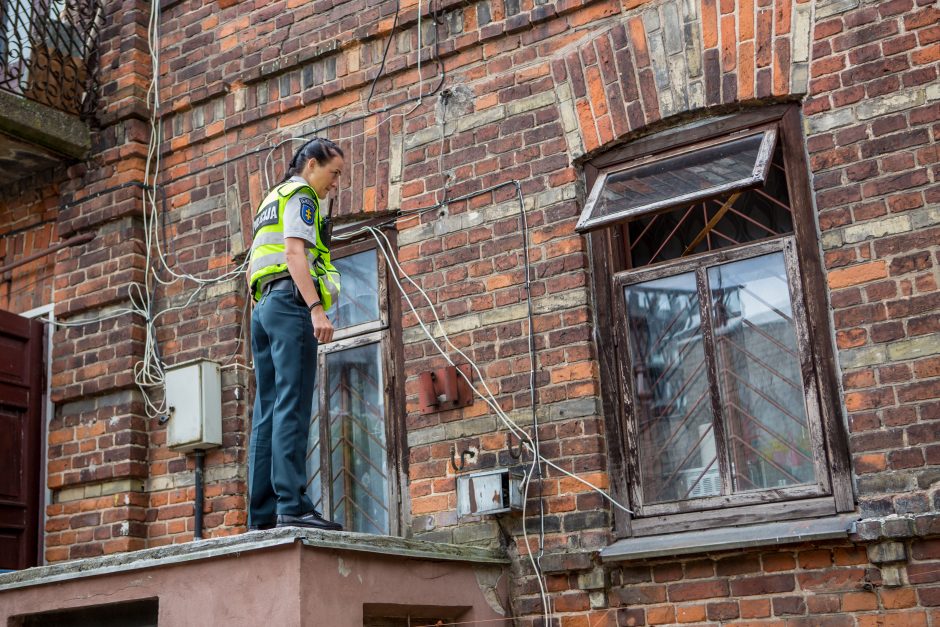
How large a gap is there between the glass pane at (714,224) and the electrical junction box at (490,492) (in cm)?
130

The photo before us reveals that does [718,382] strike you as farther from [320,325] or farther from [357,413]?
[357,413]

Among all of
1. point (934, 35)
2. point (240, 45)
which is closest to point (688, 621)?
point (934, 35)

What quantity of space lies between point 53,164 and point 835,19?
17.3 ft

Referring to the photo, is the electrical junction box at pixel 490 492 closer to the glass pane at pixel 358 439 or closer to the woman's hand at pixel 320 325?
the glass pane at pixel 358 439

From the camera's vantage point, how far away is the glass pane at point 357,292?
659cm

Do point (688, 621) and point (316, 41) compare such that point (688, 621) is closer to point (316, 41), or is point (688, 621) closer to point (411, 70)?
point (411, 70)

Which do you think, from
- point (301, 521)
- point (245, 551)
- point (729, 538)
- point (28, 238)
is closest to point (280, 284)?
point (301, 521)

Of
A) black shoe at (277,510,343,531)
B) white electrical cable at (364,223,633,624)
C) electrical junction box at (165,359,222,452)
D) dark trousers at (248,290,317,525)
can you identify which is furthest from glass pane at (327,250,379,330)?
black shoe at (277,510,343,531)

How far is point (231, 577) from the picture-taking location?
4.53 m

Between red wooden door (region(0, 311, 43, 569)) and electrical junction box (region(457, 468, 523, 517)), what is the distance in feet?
10.6

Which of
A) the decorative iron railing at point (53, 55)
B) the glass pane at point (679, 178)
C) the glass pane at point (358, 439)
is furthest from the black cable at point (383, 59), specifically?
the decorative iron railing at point (53, 55)

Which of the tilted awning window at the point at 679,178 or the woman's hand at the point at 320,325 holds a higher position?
the tilted awning window at the point at 679,178

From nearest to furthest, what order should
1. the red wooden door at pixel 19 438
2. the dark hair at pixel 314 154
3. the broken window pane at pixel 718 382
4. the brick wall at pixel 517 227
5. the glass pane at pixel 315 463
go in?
the brick wall at pixel 517 227
the dark hair at pixel 314 154
the broken window pane at pixel 718 382
the glass pane at pixel 315 463
the red wooden door at pixel 19 438

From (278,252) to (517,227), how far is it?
1.49 m
